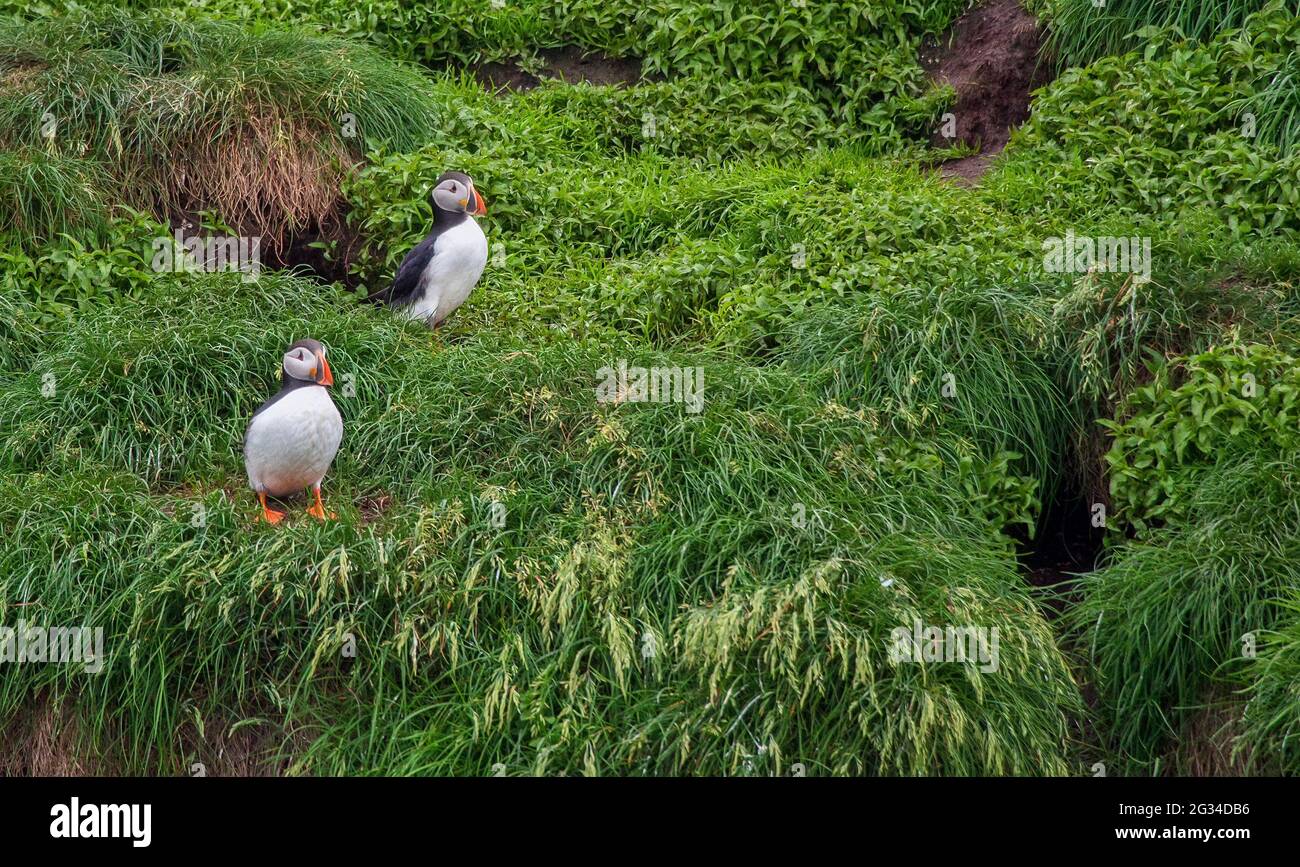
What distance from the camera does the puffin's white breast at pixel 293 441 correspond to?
5.82 m

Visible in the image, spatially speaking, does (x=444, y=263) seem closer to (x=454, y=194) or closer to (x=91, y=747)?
(x=454, y=194)

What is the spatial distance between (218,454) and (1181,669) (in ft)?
13.0

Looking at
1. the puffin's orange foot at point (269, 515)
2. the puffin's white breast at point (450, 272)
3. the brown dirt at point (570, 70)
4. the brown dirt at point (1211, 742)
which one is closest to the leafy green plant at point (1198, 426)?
the brown dirt at point (1211, 742)

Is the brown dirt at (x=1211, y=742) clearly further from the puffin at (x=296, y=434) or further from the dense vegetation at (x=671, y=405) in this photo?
the puffin at (x=296, y=434)

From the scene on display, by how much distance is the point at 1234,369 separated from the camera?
241 inches

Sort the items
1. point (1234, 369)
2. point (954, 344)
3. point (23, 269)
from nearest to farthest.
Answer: point (1234, 369)
point (954, 344)
point (23, 269)

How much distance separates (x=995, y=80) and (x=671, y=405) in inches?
175

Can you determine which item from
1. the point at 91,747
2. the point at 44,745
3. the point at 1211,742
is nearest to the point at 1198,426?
the point at 1211,742

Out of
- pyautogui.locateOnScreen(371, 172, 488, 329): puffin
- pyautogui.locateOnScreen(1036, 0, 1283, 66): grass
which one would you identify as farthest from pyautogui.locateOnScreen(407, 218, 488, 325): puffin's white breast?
pyautogui.locateOnScreen(1036, 0, 1283, 66): grass

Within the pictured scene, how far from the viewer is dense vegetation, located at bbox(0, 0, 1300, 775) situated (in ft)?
17.2

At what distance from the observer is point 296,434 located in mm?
5816

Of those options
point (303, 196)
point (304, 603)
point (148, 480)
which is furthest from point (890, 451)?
point (303, 196)

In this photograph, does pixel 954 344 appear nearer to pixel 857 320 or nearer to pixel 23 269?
pixel 857 320

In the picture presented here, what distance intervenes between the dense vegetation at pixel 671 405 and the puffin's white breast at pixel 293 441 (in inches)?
6.4
